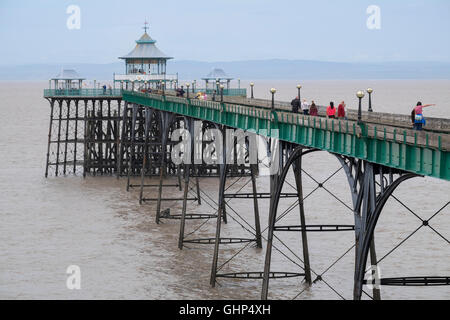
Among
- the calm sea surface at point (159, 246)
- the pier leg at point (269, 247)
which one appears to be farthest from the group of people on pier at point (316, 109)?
the calm sea surface at point (159, 246)

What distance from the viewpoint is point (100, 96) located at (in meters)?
84.9

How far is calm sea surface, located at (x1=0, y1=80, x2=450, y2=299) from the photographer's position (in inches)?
1572

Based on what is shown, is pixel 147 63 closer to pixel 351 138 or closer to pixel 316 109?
pixel 316 109

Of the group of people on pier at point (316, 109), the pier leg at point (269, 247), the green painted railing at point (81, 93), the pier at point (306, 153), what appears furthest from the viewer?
the green painted railing at point (81, 93)

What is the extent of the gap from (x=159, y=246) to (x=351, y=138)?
2053 centimetres

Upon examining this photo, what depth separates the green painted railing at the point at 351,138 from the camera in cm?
2619

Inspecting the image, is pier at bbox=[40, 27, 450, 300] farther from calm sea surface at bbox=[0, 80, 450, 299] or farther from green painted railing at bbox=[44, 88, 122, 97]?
green painted railing at bbox=[44, 88, 122, 97]

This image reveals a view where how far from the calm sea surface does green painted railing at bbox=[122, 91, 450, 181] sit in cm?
353

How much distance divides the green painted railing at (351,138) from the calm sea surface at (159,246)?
3531 mm

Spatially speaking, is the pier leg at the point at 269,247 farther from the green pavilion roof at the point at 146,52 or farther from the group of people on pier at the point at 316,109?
the green pavilion roof at the point at 146,52

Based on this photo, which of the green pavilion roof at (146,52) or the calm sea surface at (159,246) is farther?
the green pavilion roof at (146,52)
